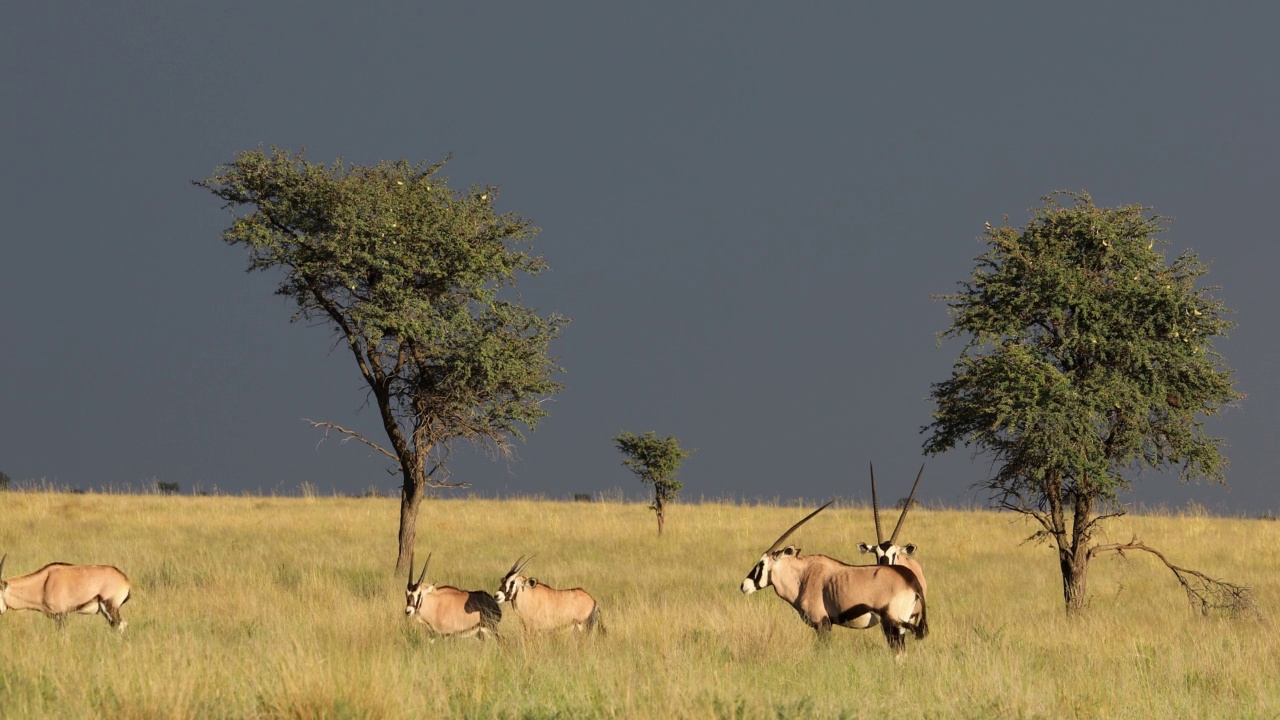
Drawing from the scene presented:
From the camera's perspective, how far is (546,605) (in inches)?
511

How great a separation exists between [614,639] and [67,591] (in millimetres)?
6950

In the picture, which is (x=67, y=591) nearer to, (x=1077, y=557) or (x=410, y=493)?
(x=410, y=493)

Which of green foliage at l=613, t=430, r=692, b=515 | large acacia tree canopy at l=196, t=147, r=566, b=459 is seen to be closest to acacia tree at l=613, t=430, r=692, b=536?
green foliage at l=613, t=430, r=692, b=515

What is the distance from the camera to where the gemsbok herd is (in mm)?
Answer: 12438

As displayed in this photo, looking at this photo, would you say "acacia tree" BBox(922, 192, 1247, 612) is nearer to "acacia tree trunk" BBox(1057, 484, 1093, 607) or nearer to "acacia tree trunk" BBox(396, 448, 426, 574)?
"acacia tree trunk" BBox(1057, 484, 1093, 607)

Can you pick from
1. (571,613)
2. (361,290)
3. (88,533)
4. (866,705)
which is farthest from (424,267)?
(88,533)

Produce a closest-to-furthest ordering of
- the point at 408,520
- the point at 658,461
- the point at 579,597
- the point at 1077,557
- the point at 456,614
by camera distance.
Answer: the point at 456,614
the point at 579,597
the point at 1077,557
the point at 408,520
the point at 658,461

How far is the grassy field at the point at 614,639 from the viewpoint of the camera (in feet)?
29.2

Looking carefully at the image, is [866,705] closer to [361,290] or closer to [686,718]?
[686,718]

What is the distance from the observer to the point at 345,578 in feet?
72.1

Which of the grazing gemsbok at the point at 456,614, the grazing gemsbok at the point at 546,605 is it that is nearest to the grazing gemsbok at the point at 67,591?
the grazing gemsbok at the point at 456,614

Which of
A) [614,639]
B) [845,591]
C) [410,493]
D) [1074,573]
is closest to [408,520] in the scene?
[410,493]

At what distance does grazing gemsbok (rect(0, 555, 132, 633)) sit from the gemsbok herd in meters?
0.01

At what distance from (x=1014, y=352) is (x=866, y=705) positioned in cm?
868
